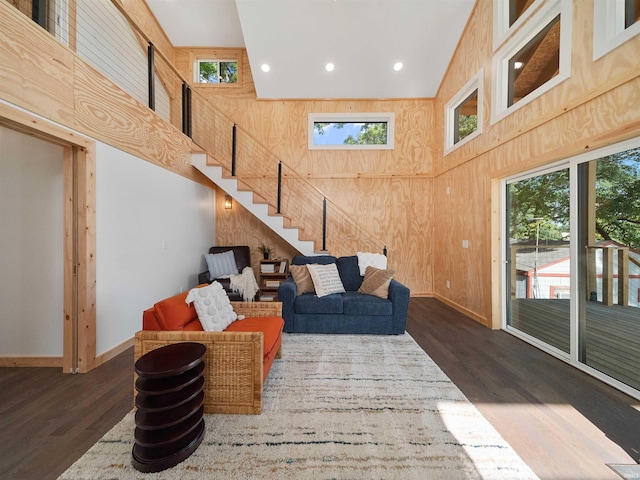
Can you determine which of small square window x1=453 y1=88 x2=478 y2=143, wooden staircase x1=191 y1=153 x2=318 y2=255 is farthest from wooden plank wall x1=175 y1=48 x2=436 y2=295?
wooden staircase x1=191 y1=153 x2=318 y2=255

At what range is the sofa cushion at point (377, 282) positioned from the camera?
3318 millimetres

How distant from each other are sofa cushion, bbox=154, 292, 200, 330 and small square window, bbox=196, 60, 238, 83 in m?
5.34

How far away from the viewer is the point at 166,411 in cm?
143

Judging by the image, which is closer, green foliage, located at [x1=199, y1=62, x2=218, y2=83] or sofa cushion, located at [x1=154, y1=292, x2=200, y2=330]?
sofa cushion, located at [x1=154, y1=292, x2=200, y2=330]

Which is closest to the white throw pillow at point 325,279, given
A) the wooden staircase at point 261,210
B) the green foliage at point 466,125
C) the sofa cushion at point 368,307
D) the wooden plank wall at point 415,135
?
the sofa cushion at point 368,307

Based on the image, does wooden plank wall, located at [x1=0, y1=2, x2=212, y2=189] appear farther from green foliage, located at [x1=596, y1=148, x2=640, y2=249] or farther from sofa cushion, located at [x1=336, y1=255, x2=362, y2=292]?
green foliage, located at [x1=596, y1=148, x2=640, y2=249]

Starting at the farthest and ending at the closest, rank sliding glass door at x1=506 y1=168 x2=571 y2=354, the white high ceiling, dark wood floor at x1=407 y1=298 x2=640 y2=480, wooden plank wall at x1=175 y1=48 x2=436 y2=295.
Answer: wooden plank wall at x1=175 y1=48 x2=436 y2=295
the white high ceiling
sliding glass door at x1=506 y1=168 x2=571 y2=354
dark wood floor at x1=407 y1=298 x2=640 y2=480

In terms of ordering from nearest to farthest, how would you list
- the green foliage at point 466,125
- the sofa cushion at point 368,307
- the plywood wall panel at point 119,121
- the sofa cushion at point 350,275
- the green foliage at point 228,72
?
1. the plywood wall panel at point 119,121
2. the sofa cushion at point 368,307
3. the sofa cushion at point 350,275
4. the green foliage at point 466,125
5. the green foliage at point 228,72

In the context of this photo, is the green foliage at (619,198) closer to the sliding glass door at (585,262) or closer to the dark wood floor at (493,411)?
the sliding glass door at (585,262)

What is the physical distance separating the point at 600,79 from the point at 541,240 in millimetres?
1538

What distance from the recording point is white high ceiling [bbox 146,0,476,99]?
395cm

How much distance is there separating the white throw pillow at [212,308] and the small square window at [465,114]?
414 centimetres

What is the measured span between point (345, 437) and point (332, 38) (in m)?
5.34

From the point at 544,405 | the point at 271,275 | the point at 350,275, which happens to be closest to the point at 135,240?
the point at 271,275
